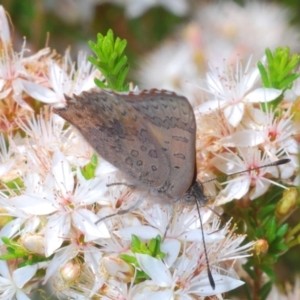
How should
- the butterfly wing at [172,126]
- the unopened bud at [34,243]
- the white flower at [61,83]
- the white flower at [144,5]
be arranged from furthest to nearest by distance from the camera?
the white flower at [144,5] → the white flower at [61,83] → the unopened bud at [34,243] → the butterfly wing at [172,126]

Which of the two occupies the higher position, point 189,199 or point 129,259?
point 189,199

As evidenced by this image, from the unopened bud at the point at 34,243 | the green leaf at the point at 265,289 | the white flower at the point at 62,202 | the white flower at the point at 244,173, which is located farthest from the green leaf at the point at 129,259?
the green leaf at the point at 265,289

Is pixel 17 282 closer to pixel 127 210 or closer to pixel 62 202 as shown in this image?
pixel 62 202

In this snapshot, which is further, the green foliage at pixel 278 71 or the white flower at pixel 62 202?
the green foliage at pixel 278 71

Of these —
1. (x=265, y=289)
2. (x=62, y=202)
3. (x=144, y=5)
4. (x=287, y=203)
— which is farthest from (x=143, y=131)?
(x=144, y=5)

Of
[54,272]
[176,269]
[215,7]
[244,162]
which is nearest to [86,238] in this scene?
[54,272]

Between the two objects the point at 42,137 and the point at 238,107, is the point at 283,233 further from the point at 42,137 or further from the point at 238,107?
the point at 42,137

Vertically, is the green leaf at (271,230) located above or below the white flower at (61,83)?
below

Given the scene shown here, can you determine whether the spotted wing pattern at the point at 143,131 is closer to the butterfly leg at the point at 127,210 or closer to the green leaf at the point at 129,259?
the butterfly leg at the point at 127,210
